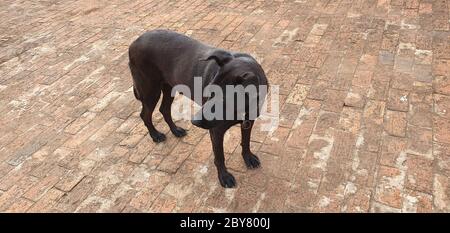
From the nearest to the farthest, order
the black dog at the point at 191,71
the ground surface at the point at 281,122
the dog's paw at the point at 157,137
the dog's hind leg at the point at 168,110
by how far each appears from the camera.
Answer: the black dog at the point at 191,71 → the ground surface at the point at 281,122 → the dog's hind leg at the point at 168,110 → the dog's paw at the point at 157,137

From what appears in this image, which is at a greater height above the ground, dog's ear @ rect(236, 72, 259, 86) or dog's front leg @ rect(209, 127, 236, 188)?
dog's ear @ rect(236, 72, 259, 86)

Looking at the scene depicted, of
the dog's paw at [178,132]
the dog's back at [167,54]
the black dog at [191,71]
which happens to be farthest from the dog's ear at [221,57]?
the dog's paw at [178,132]

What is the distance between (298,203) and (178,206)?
1.21 meters

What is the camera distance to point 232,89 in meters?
2.81

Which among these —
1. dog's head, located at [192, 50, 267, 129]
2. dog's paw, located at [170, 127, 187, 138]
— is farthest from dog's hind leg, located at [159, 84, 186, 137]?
dog's head, located at [192, 50, 267, 129]

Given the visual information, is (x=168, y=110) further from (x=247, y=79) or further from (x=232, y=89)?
(x=247, y=79)

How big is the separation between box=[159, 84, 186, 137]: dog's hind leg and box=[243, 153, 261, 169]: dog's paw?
0.98 meters

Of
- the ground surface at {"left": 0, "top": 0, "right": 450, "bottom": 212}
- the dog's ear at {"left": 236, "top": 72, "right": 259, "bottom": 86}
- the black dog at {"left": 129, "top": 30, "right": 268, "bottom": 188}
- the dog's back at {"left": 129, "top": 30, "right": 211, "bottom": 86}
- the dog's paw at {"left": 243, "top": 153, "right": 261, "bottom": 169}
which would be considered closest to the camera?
the dog's ear at {"left": 236, "top": 72, "right": 259, "bottom": 86}

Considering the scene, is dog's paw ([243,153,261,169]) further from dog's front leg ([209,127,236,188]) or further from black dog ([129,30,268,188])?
dog's front leg ([209,127,236,188])

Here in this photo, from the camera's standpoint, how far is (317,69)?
557 cm

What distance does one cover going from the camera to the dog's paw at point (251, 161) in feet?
13.1

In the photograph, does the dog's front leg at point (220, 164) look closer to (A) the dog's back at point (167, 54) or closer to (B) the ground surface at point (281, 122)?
(B) the ground surface at point (281, 122)

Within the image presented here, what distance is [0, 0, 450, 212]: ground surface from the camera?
12.3ft

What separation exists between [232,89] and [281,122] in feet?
6.43
